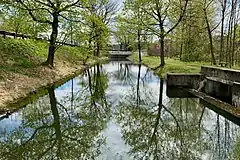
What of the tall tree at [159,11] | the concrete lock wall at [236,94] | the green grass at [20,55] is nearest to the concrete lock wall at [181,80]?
the concrete lock wall at [236,94]

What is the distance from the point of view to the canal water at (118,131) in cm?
766

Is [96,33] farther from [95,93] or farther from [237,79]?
[237,79]

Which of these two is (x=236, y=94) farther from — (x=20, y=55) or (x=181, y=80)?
(x=20, y=55)

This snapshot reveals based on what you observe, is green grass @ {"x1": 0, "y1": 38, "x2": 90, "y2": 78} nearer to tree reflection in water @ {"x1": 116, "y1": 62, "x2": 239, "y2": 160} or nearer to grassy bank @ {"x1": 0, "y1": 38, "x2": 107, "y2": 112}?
grassy bank @ {"x1": 0, "y1": 38, "x2": 107, "y2": 112}

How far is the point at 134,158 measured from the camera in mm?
7273

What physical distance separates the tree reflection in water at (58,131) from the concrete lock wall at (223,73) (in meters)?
5.68

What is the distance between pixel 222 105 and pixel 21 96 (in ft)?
29.4

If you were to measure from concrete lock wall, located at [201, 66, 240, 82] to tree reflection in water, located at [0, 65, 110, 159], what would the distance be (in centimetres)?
568

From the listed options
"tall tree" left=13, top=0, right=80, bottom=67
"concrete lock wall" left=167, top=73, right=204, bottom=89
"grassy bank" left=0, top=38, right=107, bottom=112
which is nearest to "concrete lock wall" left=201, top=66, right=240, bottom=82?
"concrete lock wall" left=167, top=73, right=204, bottom=89

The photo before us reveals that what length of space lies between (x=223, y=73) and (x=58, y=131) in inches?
342

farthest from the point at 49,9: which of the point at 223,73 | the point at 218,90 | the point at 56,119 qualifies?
the point at 223,73

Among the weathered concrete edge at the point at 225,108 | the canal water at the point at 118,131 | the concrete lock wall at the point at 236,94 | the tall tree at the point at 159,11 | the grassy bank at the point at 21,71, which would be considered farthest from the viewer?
the tall tree at the point at 159,11

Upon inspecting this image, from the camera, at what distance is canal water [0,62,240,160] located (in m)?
7.66

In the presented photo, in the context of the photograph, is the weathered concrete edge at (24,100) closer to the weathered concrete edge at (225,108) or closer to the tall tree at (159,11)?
the weathered concrete edge at (225,108)
